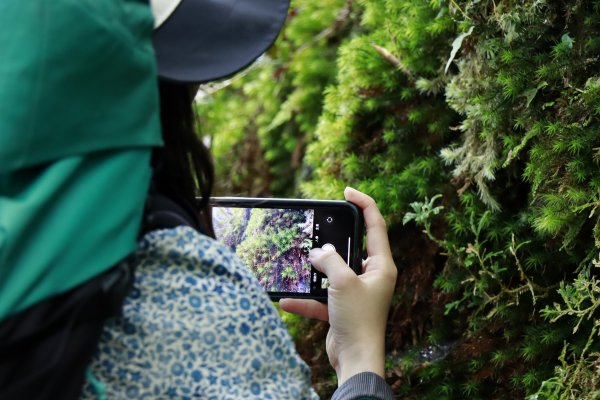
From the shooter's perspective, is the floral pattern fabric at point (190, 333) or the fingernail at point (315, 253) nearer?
the floral pattern fabric at point (190, 333)

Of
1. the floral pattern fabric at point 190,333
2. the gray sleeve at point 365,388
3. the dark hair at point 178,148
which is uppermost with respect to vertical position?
the dark hair at point 178,148

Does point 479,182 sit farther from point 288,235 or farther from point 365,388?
point 365,388

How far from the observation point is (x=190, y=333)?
1201 mm

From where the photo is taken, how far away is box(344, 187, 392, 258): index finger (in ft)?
5.75

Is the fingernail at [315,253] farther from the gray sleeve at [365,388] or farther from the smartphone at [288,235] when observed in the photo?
the gray sleeve at [365,388]

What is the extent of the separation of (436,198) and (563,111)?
44 centimetres

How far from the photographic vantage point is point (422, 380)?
6.93 ft

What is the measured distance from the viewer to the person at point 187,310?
119 centimetres

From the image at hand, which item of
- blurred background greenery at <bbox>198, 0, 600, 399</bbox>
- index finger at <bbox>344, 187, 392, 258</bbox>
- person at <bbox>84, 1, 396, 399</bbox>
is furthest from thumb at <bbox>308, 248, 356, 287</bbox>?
blurred background greenery at <bbox>198, 0, 600, 399</bbox>

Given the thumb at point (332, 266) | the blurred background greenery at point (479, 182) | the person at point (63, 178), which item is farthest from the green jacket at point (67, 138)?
the blurred background greenery at point (479, 182)

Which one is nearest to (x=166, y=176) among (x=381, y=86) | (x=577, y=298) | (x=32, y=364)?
(x=32, y=364)

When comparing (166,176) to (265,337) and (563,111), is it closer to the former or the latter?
(265,337)

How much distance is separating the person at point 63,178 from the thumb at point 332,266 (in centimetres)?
58

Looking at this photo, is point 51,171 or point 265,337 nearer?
point 51,171
